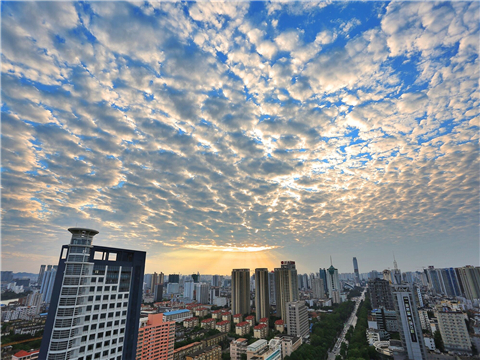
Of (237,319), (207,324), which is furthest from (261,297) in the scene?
(207,324)

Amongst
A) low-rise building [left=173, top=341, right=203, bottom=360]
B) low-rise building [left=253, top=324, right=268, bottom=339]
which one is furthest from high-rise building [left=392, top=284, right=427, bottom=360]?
low-rise building [left=173, top=341, right=203, bottom=360]

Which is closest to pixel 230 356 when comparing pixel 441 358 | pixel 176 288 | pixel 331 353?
pixel 331 353

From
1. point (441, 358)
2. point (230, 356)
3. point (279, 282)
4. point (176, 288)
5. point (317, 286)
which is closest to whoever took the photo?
point (441, 358)

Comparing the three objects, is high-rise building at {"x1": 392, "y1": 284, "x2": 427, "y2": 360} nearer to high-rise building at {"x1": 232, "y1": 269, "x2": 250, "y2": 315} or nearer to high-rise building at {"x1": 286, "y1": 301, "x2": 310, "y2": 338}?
high-rise building at {"x1": 286, "y1": 301, "x2": 310, "y2": 338}

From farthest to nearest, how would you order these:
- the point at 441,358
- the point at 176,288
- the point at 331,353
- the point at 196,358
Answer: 1. the point at 176,288
2. the point at 331,353
3. the point at 196,358
4. the point at 441,358

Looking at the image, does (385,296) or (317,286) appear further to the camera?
(317,286)

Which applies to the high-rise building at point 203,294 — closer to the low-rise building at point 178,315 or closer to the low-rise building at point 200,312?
the low-rise building at point 200,312

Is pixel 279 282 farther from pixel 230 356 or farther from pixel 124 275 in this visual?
pixel 124 275
